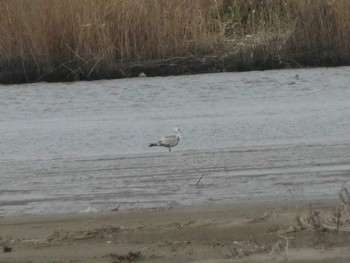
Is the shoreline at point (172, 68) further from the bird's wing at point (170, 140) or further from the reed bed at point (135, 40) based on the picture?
the bird's wing at point (170, 140)

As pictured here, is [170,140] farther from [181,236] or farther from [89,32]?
[89,32]

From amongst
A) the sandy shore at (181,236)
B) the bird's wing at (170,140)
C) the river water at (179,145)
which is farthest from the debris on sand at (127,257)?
the bird's wing at (170,140)

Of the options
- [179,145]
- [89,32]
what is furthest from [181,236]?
[89,32]

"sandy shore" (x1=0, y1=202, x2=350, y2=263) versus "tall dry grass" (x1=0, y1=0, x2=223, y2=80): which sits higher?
"sandy shore" (x1=0, y1=202, x2=350, y2=263)

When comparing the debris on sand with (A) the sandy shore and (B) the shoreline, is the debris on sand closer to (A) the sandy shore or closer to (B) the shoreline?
(A) the sandy shore

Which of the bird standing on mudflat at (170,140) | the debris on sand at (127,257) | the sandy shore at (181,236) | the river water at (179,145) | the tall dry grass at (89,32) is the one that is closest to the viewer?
the sandy shore at (181,236)

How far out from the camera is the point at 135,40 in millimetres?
15477

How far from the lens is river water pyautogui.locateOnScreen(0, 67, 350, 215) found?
6.89 meters

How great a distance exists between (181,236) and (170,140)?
356 cm

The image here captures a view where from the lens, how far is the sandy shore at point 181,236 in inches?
186

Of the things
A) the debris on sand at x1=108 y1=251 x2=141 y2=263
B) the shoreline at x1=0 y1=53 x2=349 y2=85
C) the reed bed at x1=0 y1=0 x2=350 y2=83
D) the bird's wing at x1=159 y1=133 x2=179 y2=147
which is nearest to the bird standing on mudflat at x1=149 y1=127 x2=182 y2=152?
the bird's wing at x1=159 y1=133 x2=179 y2=147

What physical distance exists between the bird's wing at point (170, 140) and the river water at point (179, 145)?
0.10 m

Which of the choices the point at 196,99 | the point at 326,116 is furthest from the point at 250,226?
the point at 196,99

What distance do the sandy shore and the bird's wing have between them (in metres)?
2.52
